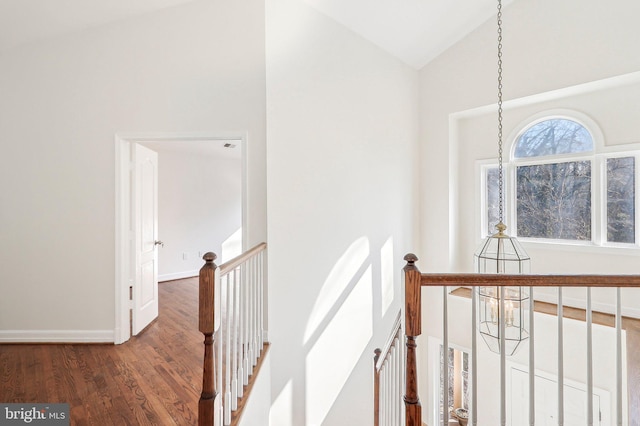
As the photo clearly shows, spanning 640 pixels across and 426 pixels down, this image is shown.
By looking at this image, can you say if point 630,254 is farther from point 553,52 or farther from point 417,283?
point 417,283

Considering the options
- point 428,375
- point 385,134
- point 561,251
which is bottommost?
point 428,375

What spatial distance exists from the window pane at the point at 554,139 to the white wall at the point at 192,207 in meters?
5.41

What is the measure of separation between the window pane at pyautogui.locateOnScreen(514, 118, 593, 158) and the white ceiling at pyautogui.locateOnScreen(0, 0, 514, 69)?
1.51m

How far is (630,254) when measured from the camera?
122 inches

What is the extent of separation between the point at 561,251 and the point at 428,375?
7.62 feet

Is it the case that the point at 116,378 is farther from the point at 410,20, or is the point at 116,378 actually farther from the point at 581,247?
the point at 581,247

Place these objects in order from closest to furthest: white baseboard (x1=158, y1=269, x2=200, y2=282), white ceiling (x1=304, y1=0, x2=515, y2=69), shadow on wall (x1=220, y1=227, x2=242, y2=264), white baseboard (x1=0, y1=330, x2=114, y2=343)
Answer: white baseboard (x1=0, y1=330, x2=114, y2=343) → white ceiling (x1=304, y1=0, x2=515, y2=69) → white baseboard (x1=158, y1=269, x2=200, y2=282) → shadow on wall (x1=220, y1=227, x2=242, y2=264)

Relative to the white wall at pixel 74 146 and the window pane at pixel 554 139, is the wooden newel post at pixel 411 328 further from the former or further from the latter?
the window pane at pixel 554 139

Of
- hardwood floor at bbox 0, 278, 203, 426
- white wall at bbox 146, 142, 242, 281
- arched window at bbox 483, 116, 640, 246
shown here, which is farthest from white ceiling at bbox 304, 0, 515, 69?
white wall at bbox 146, 142, 242, 281

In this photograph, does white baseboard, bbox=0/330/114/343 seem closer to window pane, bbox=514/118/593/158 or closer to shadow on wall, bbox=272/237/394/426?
shadow on wall, bbox=272/237/394/426

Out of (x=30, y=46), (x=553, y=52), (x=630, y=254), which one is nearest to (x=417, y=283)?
(x=630, y=254)

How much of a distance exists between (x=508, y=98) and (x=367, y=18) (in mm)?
1891

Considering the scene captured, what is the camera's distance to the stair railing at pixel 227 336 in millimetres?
1518

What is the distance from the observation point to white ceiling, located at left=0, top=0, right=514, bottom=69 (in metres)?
2.67
